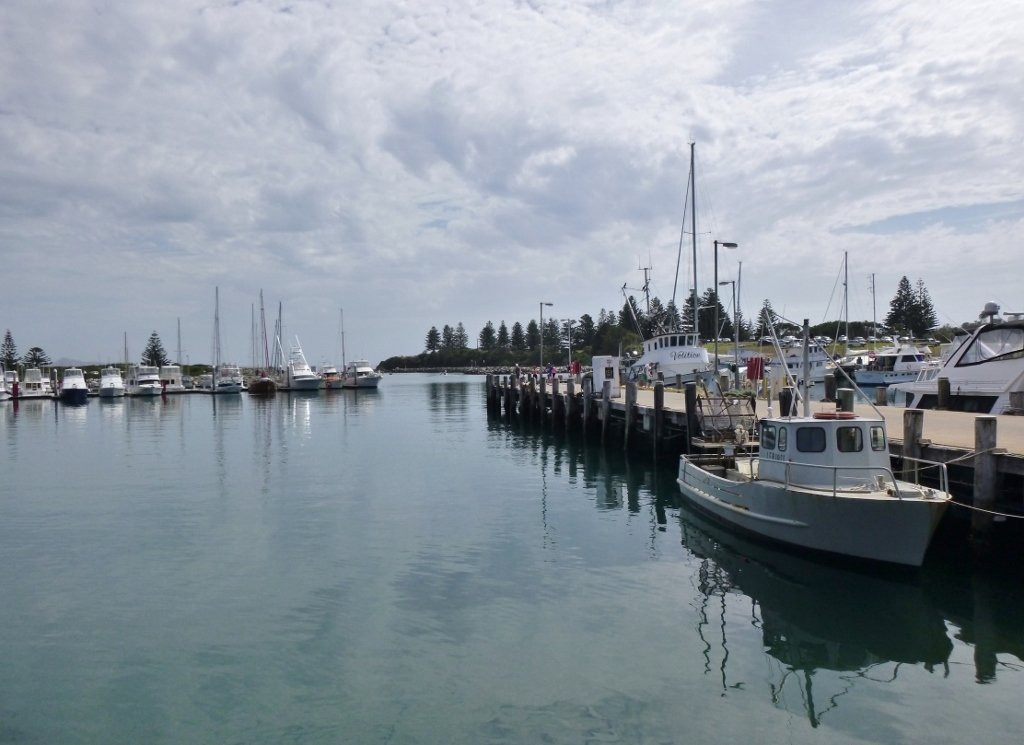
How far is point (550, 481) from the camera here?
2809cm

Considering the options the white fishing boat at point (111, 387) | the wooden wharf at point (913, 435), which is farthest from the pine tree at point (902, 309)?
the white fishing boat at point (111, 387)

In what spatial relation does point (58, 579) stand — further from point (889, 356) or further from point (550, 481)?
point (889, 356)

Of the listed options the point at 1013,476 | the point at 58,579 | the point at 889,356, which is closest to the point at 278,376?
the point at 889,356

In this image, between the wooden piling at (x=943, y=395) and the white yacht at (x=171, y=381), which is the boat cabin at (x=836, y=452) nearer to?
the wooden piling at (x=943, y=395)

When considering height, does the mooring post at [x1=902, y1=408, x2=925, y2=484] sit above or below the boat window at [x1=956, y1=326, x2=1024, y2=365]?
below

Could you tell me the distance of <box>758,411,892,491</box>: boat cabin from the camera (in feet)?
50.6

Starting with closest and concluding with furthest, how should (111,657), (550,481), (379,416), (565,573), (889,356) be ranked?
(111,657), (565,573), (550,481), (889,356), (379,416)

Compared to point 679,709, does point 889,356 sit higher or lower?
higher

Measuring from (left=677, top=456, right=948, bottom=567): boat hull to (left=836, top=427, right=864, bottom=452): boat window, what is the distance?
0.94 meters

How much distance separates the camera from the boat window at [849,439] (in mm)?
15586

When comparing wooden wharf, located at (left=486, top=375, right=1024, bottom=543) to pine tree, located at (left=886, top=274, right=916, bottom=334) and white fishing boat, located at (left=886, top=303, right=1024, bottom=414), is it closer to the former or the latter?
white fishing boat, located at (left=886, top=303, right=1024, bottom=414)

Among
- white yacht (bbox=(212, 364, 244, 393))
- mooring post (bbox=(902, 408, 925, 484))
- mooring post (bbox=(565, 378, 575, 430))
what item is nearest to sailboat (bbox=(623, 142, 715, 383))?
mooring post (bbox=(565, 378, 575, 430))

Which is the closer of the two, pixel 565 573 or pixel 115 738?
pixel 115 738

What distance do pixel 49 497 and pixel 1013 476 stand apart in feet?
91.5
